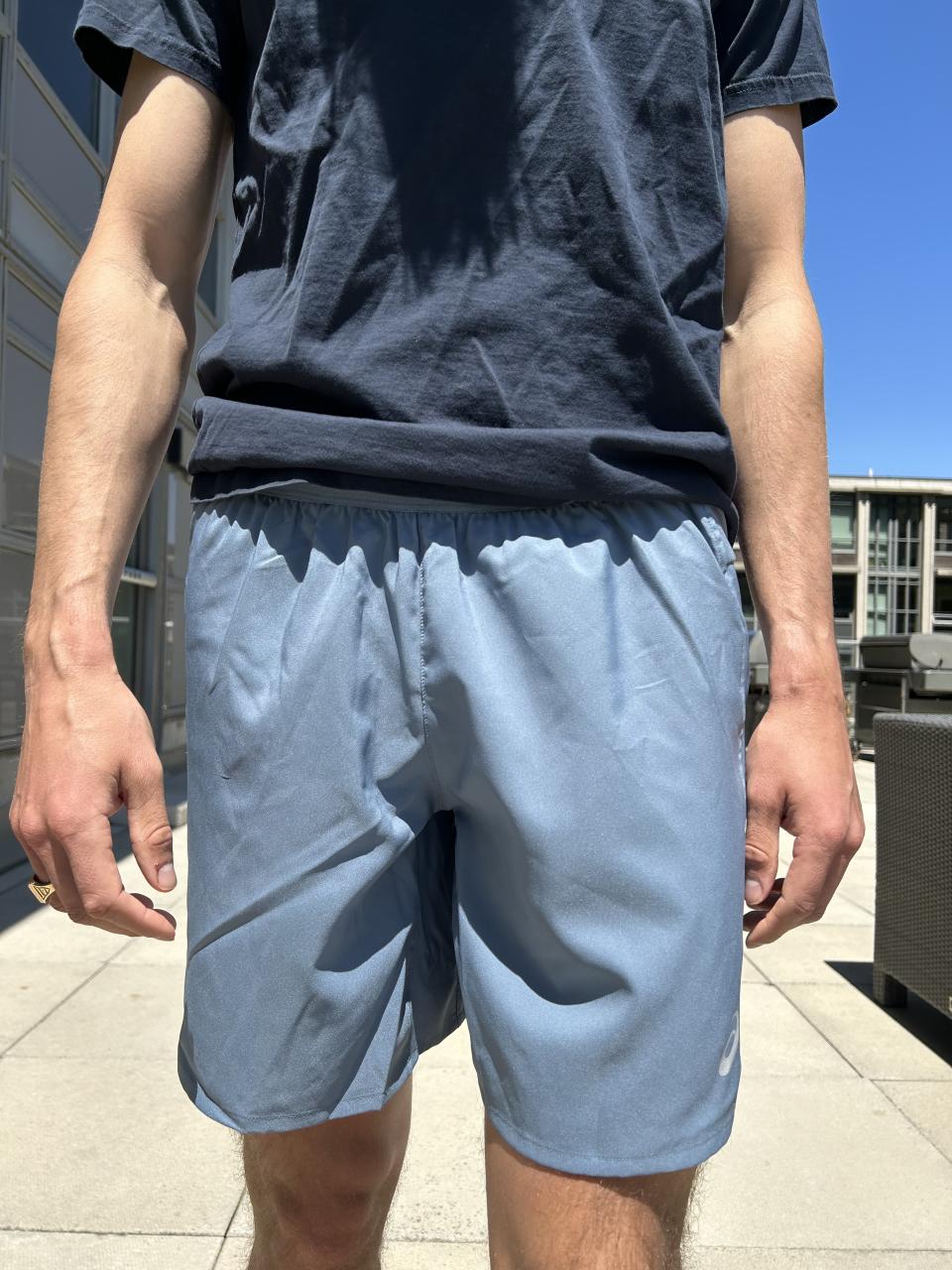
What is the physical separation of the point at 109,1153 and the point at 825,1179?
1636 millimetres

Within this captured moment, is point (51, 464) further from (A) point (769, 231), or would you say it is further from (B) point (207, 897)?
(A) point (769, 231)

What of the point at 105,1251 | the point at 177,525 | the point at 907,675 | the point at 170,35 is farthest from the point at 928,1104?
the point at 907,675

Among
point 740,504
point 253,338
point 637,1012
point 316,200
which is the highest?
point 316,200

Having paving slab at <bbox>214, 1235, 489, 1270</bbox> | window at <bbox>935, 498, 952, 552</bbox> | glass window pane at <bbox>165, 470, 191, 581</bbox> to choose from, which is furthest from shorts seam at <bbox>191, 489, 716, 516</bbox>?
window at <bbox>935, 498, 952, 552</bbox>

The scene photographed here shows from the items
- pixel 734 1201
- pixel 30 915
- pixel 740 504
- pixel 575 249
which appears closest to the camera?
pixel 575 249

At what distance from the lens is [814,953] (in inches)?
174

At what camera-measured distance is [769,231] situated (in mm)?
1233

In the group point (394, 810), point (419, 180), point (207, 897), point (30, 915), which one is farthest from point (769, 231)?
point (30, 915)

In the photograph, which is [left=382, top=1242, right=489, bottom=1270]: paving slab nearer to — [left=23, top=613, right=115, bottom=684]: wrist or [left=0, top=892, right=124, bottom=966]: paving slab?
[left=23, top=613, right=115, bottom=684]: wrist

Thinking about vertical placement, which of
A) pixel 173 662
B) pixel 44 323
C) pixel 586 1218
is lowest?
pixel 173 662

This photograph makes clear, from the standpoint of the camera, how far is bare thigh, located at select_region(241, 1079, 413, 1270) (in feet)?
3.84

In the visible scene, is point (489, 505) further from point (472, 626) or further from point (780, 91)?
point (780, 91)

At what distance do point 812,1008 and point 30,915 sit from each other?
320 cm

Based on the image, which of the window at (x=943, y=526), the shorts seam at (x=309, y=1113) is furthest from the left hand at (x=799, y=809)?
the window at (x=943, y=526)
